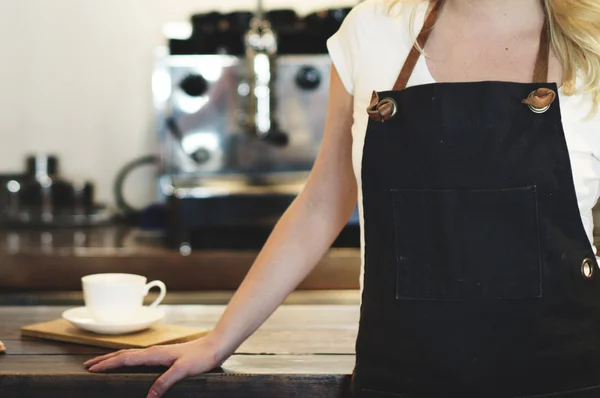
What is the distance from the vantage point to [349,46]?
1298 mm

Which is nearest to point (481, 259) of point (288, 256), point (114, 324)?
point (288, 256)

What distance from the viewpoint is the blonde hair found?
46.8 inches

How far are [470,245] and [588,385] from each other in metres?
0.24

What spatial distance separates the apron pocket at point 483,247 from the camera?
1.10 meters

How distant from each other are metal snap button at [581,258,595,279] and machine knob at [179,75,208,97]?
2126mm

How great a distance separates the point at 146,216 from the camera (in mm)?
3090

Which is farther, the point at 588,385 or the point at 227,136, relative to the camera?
the point at 227,136

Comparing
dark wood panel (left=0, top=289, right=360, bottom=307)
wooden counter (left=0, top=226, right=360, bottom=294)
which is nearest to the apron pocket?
wooden counter (left=0, top=226, right=360, bottom=294)

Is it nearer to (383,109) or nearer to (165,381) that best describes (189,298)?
(165,381)

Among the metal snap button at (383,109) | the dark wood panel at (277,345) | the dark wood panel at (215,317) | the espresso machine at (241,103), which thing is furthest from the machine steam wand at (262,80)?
the metal snap button at (383,109)

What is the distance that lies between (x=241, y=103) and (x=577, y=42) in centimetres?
202

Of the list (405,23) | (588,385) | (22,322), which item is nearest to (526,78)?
(405,23)

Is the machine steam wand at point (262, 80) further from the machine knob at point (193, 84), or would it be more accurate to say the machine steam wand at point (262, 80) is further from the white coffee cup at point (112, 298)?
the white coffee cup at point (112, 298)

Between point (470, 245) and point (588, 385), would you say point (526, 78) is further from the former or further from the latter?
point (588, 385)
